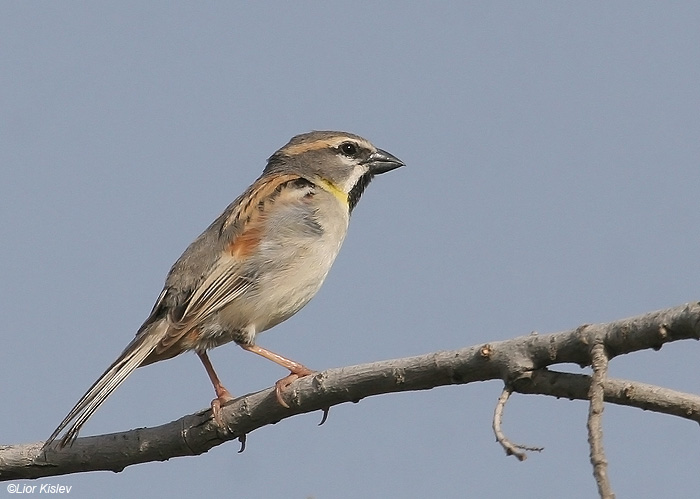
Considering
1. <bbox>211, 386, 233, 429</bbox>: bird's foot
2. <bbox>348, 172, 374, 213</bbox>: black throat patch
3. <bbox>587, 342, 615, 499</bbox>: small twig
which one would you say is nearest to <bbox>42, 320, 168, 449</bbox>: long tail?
<bbox>211, 386, 233, 429</bbox>: bird's foot

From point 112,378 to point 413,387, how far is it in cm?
292

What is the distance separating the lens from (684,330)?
4.29 metres

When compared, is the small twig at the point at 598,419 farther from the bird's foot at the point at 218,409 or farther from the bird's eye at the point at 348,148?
the bird's eye at the point at 348,148

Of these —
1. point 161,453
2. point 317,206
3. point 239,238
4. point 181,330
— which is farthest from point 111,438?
point 317,206

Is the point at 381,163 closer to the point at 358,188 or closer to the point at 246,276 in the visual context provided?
the point at 358,188

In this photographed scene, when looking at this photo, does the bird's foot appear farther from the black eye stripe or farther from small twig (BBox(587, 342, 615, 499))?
the black eye stripe

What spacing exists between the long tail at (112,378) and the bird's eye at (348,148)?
9.05ft

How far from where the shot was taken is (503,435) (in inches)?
183

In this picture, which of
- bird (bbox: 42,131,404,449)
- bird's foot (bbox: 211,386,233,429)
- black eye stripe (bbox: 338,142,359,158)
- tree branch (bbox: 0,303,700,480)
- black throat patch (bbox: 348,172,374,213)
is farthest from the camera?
black eye stripe (bbox: 338,142,359,158)

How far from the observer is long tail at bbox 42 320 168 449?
670cm

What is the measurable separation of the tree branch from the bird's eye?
3.95 meters

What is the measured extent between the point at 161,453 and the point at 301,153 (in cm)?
422

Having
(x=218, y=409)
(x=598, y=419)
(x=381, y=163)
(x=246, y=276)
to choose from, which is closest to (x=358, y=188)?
(x=381, y=163)

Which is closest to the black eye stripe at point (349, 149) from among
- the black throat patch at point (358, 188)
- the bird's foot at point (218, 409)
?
the black throat patch at point (358, 188)
